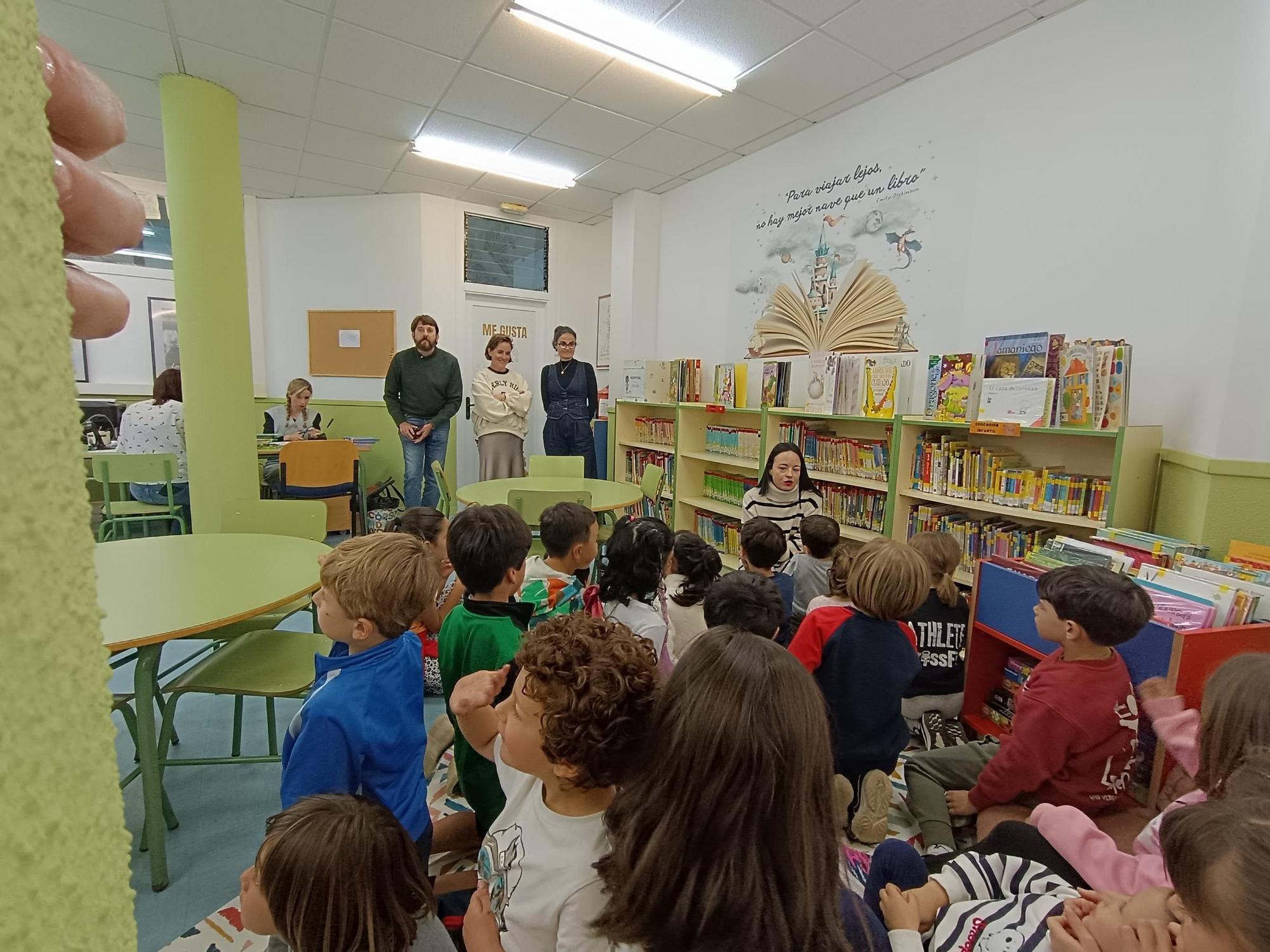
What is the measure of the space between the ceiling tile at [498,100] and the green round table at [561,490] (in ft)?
7.93

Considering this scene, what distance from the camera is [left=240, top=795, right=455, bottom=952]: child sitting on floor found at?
95cm

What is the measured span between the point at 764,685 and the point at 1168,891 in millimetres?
663

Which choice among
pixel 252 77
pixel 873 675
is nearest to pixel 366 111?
pixel 252 77

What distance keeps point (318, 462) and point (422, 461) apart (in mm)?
844

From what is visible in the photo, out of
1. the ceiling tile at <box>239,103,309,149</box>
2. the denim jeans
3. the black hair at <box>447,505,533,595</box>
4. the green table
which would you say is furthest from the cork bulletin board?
the black hair at <box>447,505,533,595</box>

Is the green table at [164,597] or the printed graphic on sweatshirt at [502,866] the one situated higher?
the green table at [164,597]

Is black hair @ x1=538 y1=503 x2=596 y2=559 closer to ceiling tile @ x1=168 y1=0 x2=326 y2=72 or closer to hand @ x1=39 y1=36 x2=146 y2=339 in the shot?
hand @ x1=39 y1=36 x2=146 y2=339

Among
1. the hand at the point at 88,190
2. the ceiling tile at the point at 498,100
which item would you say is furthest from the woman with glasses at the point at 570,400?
the hand at the point at 88,190

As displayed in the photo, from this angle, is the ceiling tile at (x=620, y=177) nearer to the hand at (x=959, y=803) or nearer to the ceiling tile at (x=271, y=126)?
the ceiling tile at (x=271, y=126)

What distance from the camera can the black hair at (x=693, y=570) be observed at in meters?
2.59

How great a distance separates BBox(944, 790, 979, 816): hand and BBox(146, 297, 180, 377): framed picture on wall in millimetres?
6785

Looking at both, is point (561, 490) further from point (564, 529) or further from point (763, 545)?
point (564, 529)

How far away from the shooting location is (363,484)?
537 cm

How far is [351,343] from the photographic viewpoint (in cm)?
619
